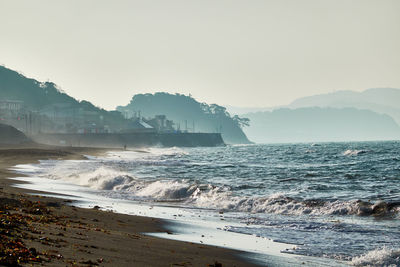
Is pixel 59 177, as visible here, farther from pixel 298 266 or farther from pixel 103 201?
pixel 298 266

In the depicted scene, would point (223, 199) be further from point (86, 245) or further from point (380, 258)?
point (86, 245)

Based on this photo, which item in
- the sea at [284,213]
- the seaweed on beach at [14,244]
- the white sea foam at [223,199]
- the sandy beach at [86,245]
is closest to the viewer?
the seaweed on beach at [14,244]

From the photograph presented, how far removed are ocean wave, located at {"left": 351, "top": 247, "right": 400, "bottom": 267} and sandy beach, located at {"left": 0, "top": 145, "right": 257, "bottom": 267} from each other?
Answer: 266 centimetres

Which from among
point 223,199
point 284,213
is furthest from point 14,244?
point 223,199

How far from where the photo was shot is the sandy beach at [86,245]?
26.1 ft

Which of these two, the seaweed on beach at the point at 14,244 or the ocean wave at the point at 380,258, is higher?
the seaweed on beach at the point at 14,244

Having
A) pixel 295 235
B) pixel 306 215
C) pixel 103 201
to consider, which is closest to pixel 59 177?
pixel 103 201

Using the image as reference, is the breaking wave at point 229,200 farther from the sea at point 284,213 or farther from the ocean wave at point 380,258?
the ocean wave at point 380,258

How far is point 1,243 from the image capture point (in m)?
8.02

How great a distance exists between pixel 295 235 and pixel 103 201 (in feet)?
32.8

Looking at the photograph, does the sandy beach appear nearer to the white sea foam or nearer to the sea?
the sea

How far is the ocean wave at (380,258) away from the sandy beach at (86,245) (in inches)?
105

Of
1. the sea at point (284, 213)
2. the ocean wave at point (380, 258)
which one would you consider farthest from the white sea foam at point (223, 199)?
the ocean wave at point (380, 258)

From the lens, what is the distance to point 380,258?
1103 cm
